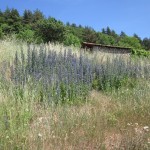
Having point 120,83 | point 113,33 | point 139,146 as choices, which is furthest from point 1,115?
point 113,33

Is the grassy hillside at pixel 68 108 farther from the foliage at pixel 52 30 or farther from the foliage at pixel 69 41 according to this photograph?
the foliage at pixel 69 41

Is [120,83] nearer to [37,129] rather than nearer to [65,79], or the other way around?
[65,79]

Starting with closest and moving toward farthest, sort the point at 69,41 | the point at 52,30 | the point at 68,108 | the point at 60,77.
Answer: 1. the point at 68,108
2. the point at 60,77
3. the point at 52,30
4. the point at 69,41

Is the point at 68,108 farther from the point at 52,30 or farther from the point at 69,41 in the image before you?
the point at 69,41

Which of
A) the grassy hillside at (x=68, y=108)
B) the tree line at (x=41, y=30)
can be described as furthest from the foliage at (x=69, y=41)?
the grassy hillside at (x=68, y=108)

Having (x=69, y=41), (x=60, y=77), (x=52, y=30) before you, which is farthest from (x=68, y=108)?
(x=69, y=41)

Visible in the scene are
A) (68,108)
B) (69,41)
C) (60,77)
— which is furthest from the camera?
(69,41)

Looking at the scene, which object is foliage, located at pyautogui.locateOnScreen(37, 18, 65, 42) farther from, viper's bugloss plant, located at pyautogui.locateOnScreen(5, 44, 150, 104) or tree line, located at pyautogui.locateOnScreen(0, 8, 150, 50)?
viper's bugloss plant, located at pyautogui.locateOnScreen(5, 44, 150, 104)

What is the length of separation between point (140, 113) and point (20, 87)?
2.32 m

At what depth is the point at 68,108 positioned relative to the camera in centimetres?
606

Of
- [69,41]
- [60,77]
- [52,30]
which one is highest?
[52,30]

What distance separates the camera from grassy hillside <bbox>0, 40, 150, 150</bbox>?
461 cm

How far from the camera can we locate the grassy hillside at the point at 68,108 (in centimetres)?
461

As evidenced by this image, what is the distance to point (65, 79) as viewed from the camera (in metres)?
7.38
